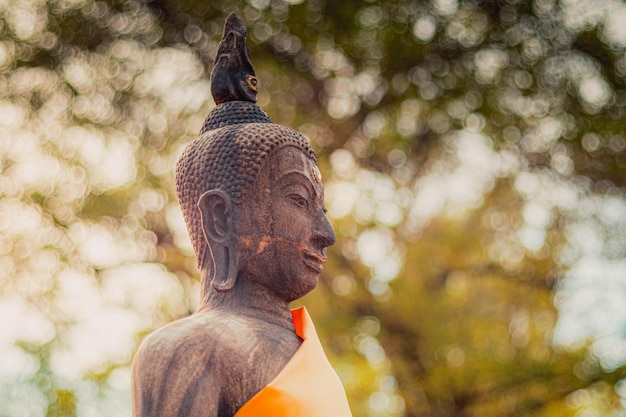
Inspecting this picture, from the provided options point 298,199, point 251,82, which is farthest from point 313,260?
point 251,82

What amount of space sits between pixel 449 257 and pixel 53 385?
407 cm

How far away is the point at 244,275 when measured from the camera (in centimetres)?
286

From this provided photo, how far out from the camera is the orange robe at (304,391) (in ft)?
8.16

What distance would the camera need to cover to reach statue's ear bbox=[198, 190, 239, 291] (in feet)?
9.36

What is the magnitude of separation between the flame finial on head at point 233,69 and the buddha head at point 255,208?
188 millimetres

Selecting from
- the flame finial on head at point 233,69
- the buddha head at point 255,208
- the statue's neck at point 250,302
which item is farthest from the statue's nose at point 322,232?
the flame finial on head at point 233,69

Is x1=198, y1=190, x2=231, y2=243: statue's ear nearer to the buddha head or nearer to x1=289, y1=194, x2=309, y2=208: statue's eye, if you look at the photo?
the buddha head

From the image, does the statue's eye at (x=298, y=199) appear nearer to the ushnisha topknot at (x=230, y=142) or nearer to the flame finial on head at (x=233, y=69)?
the ushnisha topknot at (x=230, y=142)

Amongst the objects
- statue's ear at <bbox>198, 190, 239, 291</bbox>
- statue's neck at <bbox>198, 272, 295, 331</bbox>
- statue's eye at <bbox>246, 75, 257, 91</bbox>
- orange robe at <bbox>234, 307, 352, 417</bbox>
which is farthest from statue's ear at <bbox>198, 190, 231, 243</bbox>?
statue's eye at <bbox>246, 75, 257, 91</bbox>

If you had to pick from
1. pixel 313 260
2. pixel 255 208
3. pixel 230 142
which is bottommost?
pixel 313 260

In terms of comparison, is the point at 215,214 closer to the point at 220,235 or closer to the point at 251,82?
the point at 220,235

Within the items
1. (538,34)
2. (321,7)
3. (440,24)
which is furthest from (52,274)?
(538,34)

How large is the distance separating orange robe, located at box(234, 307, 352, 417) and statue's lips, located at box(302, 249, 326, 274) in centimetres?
19

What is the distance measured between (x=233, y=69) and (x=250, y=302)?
0.83 metres
